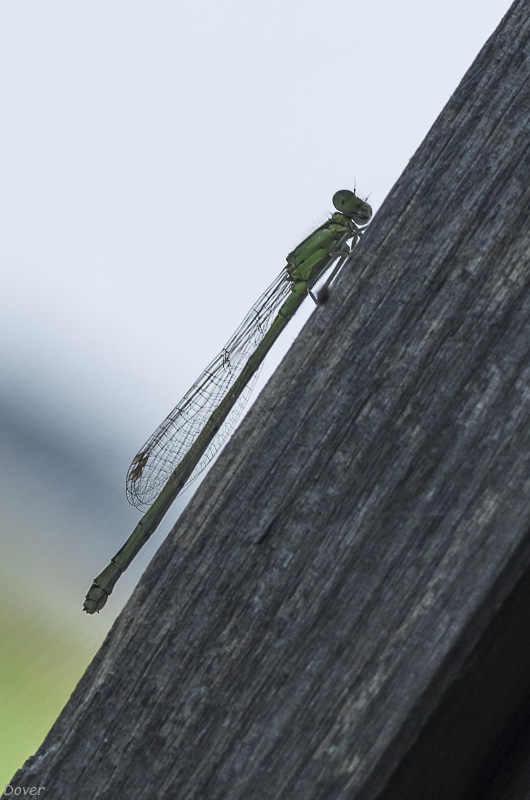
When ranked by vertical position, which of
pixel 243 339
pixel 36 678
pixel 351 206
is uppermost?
pixel 351 206

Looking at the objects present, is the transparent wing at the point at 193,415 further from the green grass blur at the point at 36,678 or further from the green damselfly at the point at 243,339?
the green grass blur at the point at 36,678

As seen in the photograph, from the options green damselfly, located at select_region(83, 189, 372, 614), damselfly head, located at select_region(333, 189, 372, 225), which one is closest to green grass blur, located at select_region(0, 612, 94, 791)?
green damselfly, located at select_region(83, 189, 372, 614)

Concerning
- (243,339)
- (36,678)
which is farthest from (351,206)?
(36,678)

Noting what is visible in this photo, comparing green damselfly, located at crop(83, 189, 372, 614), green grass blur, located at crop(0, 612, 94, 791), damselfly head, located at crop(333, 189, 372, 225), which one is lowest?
green grass blur, located at crop(0, 612, 94, 791)

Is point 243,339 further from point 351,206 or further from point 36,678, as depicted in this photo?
point 36,678

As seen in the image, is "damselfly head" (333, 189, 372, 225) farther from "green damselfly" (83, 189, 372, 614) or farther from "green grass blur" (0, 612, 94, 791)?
"green grass blur" (0, 612, 94, 791)

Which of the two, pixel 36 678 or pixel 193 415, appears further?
pixel 193 415

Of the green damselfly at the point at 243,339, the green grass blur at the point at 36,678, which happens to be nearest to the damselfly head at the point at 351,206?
the green damselfly at the point at 243,339

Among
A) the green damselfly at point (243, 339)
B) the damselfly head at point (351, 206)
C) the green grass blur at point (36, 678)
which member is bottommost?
the green grass blur at point (36, 678)

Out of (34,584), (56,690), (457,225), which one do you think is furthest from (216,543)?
(34,584)
